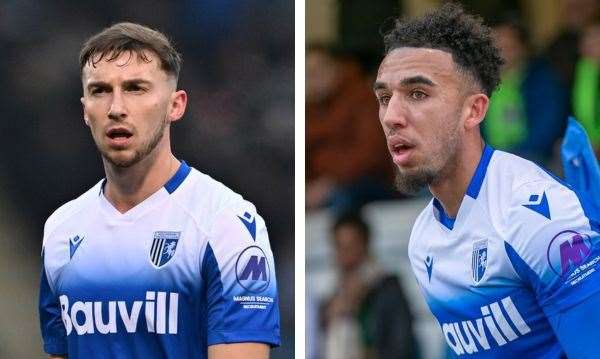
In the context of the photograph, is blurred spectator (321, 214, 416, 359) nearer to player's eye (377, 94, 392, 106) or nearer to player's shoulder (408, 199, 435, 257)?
player's shoulder (408, 199, 435, 257)

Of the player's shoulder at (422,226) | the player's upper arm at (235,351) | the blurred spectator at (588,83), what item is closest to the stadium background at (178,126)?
the player's upper arm at (235,351)

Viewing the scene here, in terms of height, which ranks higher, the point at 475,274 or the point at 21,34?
the point at 21,34

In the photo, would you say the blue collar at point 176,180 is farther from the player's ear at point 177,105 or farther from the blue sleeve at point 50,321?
the blue sleeve at point 50,321

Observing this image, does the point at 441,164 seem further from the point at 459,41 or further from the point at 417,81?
the point at 459,41

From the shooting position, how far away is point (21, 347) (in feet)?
16.3

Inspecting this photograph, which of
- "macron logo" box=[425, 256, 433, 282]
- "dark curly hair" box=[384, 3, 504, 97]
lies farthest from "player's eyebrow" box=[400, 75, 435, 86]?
"macron logo" box=[425, 256, 433, 282]

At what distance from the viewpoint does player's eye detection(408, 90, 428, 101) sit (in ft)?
13.3

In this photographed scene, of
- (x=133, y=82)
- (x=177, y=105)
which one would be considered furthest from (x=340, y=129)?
(x=133, y=82)

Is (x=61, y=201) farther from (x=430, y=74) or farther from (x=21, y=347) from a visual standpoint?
(x=430, y=74)

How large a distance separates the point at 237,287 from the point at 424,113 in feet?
2.97

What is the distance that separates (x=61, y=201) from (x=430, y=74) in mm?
1701

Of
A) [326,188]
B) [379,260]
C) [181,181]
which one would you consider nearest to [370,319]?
[379,260]

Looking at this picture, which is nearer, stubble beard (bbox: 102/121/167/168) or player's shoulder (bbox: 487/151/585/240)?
player's shoulder (bbox: 487/151/585/240)

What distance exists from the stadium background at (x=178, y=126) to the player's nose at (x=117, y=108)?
0.40 metres
